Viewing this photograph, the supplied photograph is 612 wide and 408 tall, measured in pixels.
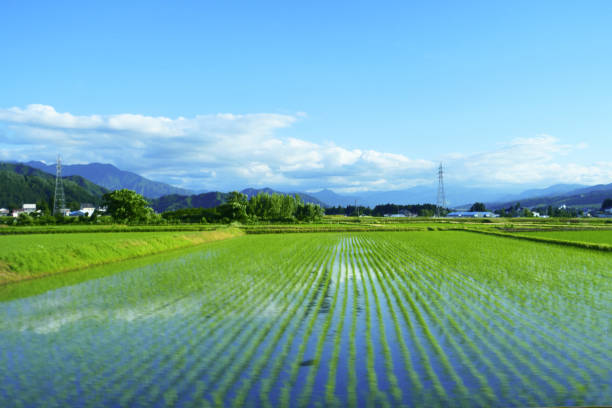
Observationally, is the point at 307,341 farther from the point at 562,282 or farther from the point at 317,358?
the point at 562,282

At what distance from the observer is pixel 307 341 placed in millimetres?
7727

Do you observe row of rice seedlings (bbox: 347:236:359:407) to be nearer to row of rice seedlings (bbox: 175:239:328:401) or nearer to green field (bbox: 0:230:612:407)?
green field (bbox: 0:230:612:407)

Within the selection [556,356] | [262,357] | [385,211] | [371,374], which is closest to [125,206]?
[262,357]

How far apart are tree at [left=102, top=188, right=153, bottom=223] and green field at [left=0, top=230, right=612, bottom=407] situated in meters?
56.4

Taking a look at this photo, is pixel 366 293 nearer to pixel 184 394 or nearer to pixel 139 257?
pixel 184 394

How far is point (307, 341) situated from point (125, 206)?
223 feet

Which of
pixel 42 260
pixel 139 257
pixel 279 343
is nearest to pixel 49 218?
pixel 139 257

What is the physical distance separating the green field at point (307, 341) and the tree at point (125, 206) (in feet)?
185

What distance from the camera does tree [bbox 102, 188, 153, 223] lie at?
68.1m

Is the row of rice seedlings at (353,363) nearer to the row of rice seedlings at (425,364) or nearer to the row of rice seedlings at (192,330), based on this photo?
the row of rice seedlings at (425,364)

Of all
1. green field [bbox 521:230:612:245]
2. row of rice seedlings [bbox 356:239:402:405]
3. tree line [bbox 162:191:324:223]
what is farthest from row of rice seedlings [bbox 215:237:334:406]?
tree line [bbox 162:191:324:223]

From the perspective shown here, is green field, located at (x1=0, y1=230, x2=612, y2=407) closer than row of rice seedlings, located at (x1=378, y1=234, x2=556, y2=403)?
Yes

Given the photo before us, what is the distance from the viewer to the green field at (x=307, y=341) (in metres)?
5.48

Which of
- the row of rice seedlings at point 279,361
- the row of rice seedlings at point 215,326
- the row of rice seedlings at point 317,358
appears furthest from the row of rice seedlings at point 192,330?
the row of rice seedlings at point 317,358
